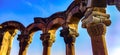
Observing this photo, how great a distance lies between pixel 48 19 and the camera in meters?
14.2

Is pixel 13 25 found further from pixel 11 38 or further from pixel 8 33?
pixel 11 38

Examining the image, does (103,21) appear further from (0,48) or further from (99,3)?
(0,48)

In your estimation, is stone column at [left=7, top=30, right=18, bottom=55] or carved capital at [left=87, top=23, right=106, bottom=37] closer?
carved capital at [left=87, top=23, right=106, bottom=37]

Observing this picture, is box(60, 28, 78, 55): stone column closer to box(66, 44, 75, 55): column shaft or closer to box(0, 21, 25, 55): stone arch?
box(66, 44, 75, 55): column shaft

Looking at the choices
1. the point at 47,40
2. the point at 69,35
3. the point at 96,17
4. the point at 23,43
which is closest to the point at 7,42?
the point at 23,43

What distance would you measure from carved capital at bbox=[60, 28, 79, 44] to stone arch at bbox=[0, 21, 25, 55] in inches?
196

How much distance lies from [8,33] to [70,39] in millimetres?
7200

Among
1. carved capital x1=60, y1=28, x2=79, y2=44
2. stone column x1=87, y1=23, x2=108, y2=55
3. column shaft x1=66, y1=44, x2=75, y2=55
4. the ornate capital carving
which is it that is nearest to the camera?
stone column x1=87, y1=23, x2=108, y2=55

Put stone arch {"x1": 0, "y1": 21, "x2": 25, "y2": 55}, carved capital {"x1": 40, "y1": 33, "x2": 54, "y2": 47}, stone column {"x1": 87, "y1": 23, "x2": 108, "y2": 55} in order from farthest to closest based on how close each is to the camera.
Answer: stone arch {"x1": 0, "y1": 21, "x2": 25, "y2": 55} < carved capital {"x1": 40, "y1": 33, "x2": 54, "y2": 47} < stone column {"x1": 87, "y1": 23, "x2": 108, "y2": 55}

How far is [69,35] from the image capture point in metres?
11.3

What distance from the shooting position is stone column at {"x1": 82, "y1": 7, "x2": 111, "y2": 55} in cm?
731

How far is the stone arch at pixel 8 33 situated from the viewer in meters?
15.4

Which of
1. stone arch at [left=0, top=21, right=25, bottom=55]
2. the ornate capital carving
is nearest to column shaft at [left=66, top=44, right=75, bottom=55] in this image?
the ornate capital carving

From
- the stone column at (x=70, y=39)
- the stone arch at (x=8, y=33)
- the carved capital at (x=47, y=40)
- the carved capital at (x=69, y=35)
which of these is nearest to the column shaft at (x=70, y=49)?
the stone column at (x=70, y=39)
